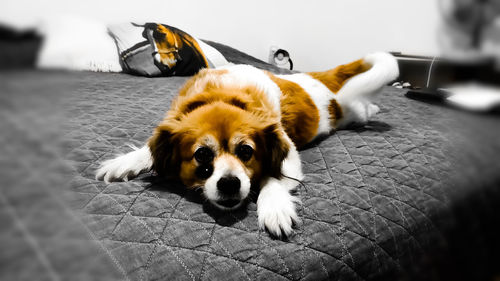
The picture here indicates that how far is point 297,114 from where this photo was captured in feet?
4.36

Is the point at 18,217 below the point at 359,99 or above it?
above

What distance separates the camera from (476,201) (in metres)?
0.32

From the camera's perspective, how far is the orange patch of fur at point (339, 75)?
1.58 meters

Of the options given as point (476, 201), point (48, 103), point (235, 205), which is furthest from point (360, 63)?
point (48, 103)

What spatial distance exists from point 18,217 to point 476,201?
36 cm

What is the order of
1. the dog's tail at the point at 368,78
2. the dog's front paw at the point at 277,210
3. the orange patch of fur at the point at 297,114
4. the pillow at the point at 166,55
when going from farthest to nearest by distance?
the pillow at the point at 166,55
the dog's tail at the point at 368,78
the orange patch of fur at the point at 297,114
the dog's front paw at the point at 277,210

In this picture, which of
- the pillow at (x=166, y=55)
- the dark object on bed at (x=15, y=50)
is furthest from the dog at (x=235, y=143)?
the pillow at (x=166, y=55)

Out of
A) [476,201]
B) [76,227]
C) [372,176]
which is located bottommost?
[372,176]

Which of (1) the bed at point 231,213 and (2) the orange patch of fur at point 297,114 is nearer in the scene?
(1) the bed at point 231,213

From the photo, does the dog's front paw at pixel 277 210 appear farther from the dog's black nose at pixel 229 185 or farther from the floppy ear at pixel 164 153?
A: the floppy ear at pixel 164 153

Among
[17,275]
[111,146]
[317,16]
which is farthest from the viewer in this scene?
[317,16]

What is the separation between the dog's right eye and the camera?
3.07 feet

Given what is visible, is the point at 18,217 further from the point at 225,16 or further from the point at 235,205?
the point at 225,16

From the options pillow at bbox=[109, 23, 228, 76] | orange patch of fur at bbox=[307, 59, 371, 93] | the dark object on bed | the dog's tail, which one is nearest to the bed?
the dark object on bed
